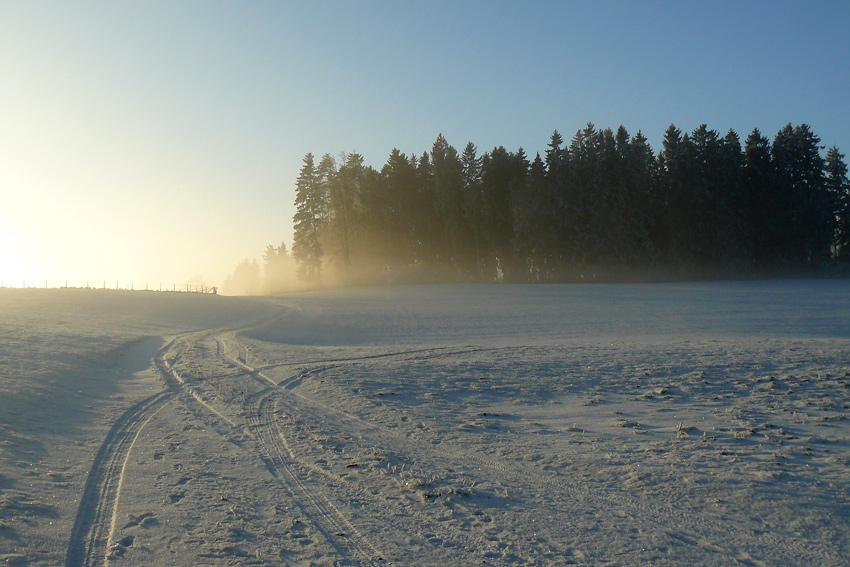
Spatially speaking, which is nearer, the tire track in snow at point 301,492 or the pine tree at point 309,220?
the tire track in snow at point 301,492

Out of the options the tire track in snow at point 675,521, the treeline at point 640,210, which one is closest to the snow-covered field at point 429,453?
the tire track in snow at point 675,521

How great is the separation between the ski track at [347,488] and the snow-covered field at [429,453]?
0.03 meters

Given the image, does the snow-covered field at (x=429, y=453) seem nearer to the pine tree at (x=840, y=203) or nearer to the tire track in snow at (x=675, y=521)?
the tire track in snow at (x=675, y=521)

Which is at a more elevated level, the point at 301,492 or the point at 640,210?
the point at 640,210

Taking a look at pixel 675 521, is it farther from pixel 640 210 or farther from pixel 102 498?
pixel 640 210

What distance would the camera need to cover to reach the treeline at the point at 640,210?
52.1 m

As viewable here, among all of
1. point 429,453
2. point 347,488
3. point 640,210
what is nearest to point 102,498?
point 347,488

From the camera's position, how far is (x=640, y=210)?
170 feet

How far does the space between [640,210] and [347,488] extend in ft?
166

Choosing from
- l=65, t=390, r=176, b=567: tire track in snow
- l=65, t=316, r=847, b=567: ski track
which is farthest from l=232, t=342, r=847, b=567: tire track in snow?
l=65, t=390, r=176, b=567: tire track in snow

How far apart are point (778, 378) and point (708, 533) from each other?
26.5 ft

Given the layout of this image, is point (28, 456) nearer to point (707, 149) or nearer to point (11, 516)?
point (11, 516)

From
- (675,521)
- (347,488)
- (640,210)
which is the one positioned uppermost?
(640,210)

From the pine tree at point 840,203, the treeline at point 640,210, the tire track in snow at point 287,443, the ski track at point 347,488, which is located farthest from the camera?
the pine tree at point 840,203
